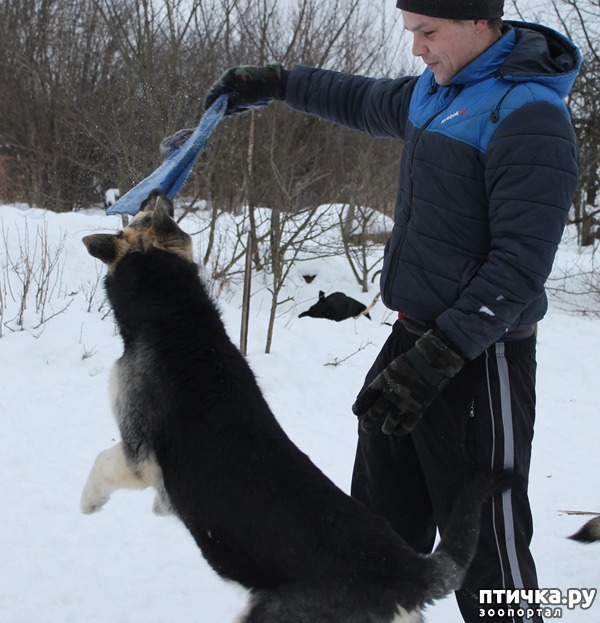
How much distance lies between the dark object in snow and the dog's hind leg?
7409mm

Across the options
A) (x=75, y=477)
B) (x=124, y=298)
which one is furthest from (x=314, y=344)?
(x=124, y=298)

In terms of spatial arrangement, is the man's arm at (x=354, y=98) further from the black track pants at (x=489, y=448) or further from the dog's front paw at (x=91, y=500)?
the dog's front paw at (x=91, y=500)

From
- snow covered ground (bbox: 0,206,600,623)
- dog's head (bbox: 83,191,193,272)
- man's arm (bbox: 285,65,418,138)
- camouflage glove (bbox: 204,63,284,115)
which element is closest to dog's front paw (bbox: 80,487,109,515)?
snow covered ground (bbox: 0,206,600,623)

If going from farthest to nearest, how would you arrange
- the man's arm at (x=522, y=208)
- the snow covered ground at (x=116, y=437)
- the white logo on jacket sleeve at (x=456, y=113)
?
the snow covered ground at (x=116, y=437)
the white logo on jacket sleeve at (x=456, y=113)
the man's arm at (x=522, y=208)

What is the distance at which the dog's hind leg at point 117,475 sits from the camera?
262cm

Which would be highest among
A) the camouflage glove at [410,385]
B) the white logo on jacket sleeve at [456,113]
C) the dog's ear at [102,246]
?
the white logo on jacket sleeve at [456,113]

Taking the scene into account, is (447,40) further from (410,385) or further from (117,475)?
(117,475)

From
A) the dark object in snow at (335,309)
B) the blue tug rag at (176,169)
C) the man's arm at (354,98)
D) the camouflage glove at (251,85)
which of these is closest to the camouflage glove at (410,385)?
the man's arm at (354,98)

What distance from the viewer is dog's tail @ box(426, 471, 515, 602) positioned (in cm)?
219

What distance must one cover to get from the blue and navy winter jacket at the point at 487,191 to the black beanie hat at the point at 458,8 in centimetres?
12

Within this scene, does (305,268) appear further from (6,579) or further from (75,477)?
(6,579)

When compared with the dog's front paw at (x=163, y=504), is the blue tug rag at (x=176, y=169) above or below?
above

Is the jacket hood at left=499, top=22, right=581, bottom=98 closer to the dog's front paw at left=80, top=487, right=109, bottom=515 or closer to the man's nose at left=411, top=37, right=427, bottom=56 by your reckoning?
the man's nose at left=411, top=37, right=427, bottom=56

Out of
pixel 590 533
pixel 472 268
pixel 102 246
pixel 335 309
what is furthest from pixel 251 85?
pixel 335 309
